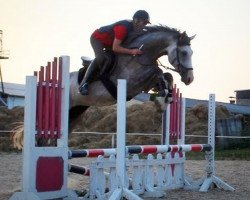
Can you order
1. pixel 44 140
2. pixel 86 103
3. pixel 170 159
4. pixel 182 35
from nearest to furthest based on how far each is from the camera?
1. pixel 44 140
2. pixel 182 35
3. pixel 86 103
4. pixel 170 159

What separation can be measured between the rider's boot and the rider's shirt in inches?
9.1

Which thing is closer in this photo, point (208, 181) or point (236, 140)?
point (208, 181)

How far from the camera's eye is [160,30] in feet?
16.1

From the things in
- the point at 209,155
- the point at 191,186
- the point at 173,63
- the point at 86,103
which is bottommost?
the point at 191,186

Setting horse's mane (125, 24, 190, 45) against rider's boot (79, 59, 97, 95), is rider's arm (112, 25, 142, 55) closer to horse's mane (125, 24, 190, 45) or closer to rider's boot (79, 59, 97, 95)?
horse's mane (125, 24, 190, 45)

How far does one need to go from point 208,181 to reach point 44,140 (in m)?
2.17

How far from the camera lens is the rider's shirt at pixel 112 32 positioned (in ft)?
15.4

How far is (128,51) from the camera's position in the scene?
185 inches

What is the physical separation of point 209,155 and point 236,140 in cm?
1036

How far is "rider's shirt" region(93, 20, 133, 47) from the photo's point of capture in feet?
15.4

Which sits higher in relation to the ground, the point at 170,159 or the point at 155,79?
the point at 155,79

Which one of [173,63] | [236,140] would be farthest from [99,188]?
[236,140]

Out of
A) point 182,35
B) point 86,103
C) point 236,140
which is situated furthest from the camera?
point 236,140

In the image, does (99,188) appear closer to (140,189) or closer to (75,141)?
(140,189)
